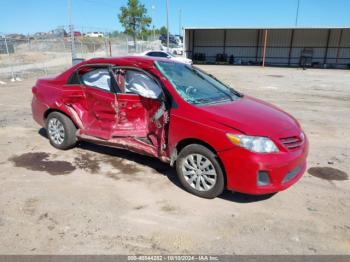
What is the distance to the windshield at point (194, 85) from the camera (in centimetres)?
402

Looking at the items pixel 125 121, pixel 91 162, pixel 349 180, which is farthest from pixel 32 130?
pixel 349 180

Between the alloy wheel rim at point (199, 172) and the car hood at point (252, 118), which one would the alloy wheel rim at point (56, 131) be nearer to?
the alloy wheel rim at point (199, 172)

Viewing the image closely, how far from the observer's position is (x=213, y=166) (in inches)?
138

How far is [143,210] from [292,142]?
1.91 meters

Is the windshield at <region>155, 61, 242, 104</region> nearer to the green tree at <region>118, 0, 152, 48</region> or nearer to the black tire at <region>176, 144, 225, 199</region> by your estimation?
the black tire at <region>176, 144, 225, 199</region>

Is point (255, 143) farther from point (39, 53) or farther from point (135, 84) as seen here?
point (39, 53)

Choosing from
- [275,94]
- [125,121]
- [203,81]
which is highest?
[203,81]

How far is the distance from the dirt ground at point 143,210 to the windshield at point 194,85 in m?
1.22

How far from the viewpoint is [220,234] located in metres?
3.08

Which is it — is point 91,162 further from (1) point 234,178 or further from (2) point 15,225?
(1) point 234,178

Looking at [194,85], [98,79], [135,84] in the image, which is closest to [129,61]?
[135,84]

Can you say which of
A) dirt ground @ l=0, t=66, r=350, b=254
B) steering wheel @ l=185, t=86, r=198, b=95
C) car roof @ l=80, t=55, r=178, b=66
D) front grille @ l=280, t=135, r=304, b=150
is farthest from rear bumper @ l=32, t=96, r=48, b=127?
front grille @ l=280, t=135, r=304, b=150

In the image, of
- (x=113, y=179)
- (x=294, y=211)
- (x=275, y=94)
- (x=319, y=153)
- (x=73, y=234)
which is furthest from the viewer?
(x=275, y=94)

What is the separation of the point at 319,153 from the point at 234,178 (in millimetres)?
2845
